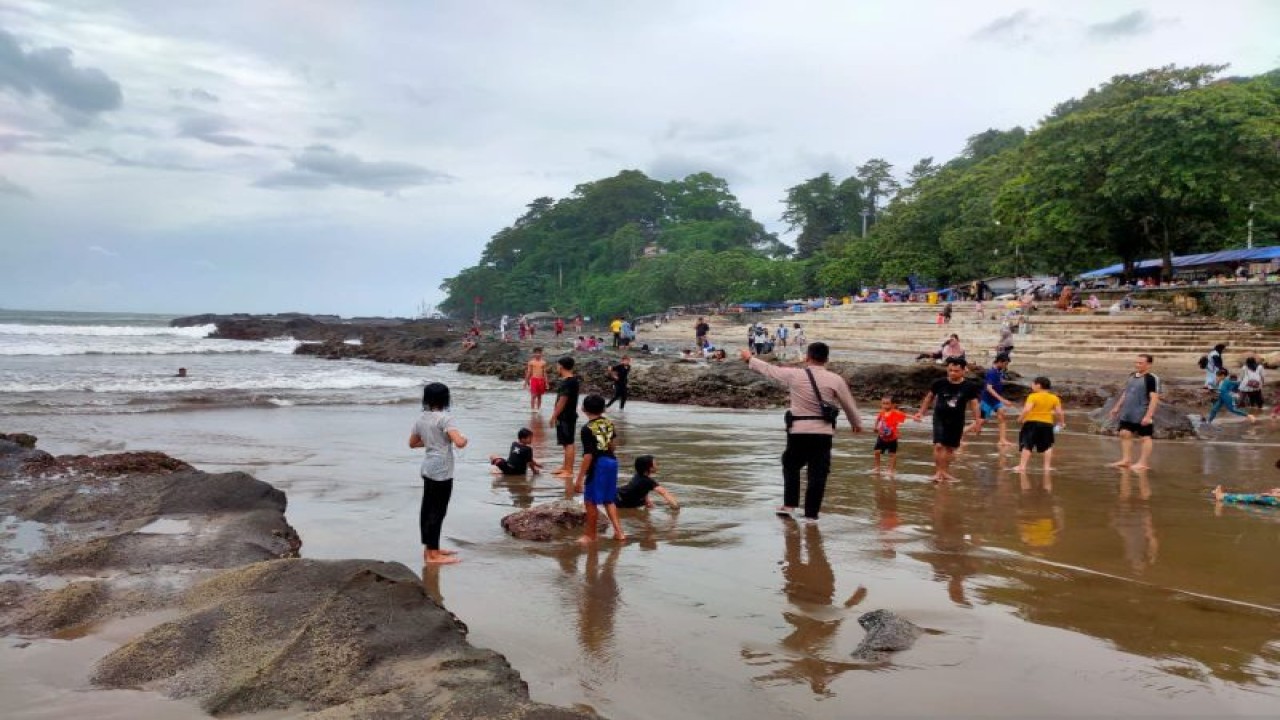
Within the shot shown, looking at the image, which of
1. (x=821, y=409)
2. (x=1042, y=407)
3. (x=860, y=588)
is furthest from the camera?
(x=1042, y=407)

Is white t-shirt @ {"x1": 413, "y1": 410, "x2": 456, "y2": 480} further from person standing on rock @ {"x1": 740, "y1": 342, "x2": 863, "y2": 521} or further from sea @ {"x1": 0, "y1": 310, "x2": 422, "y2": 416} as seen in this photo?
sea @ {"x1": 0, "y1": 310, "x2": 422, "y2": 416}

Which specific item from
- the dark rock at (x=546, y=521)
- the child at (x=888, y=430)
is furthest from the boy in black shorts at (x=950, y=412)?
the dark rock at (x=546, y=521)

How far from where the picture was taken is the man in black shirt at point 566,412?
10.2 metres

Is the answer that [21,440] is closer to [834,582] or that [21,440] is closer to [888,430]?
[834,582]

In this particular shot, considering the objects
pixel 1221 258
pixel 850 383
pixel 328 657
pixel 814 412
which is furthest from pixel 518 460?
pixel 1221 258

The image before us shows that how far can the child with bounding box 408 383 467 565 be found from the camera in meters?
6.61

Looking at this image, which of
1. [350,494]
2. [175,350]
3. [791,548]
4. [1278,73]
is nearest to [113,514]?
[350,494]

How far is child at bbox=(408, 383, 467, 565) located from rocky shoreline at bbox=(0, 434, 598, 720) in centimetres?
116

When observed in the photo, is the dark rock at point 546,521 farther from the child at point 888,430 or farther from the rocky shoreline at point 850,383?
the rocky shoreline at point 850,383

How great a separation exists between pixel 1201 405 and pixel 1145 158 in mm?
14897

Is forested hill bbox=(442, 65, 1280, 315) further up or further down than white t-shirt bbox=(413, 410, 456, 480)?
→ further up

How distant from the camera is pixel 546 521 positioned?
24.6ft

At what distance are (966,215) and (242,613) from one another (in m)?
48.2

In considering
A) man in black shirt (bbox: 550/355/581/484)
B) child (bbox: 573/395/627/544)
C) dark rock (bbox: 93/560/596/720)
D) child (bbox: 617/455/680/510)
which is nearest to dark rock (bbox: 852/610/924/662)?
dark rock (bbox: 93/560/596/720)
